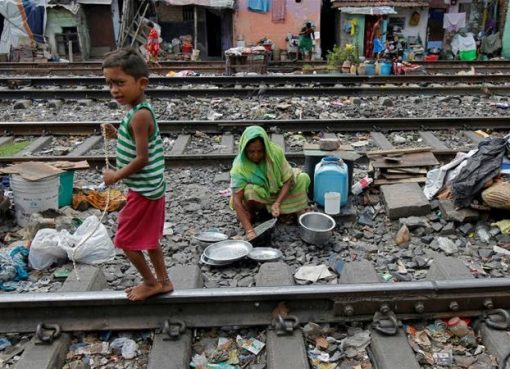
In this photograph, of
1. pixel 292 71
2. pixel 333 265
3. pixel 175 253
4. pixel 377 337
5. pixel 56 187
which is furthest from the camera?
pixel 292 71

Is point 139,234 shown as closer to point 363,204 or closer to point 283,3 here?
point 363,204

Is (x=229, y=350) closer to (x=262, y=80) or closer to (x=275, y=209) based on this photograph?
(x=275, y=209)

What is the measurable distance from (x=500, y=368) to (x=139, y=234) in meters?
2.22

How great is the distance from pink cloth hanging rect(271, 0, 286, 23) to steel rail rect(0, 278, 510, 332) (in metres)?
21.1

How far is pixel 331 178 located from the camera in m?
4.80

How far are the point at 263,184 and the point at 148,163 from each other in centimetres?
197

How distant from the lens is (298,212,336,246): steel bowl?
4211 mm

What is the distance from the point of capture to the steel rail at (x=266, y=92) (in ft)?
33.7

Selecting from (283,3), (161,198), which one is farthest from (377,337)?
(283,3)

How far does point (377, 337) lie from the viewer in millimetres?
2881

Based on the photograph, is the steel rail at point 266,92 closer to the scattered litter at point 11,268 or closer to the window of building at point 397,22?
the scattered litter at point 11,268

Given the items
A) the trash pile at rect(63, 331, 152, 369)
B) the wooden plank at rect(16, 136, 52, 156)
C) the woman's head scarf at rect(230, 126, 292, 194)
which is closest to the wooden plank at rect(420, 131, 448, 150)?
the woman's head scarf at rect(230, 126, 292, 194)

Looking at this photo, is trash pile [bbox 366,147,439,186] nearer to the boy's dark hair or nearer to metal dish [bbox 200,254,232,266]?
metal dish [bbox 200,254,232,266]

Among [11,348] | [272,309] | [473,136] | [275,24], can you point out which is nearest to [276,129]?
[473,136]
